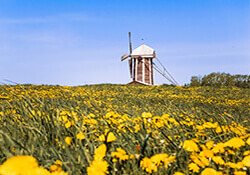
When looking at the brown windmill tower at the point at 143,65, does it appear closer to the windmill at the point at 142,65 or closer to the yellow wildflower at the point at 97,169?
the windmill at the point at 142,65

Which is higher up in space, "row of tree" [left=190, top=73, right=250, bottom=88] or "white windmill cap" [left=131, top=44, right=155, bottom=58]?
"white windmill cap" [left=131, top=44, right=155, bottom=58]

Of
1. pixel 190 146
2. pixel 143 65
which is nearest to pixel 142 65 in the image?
pixel 143 65

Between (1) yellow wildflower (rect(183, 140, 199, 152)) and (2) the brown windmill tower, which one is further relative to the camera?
(2) the brown windmill tower

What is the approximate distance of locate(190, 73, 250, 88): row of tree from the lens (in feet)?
83.9

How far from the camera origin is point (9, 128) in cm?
254

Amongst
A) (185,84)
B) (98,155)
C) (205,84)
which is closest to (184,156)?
(98,155)

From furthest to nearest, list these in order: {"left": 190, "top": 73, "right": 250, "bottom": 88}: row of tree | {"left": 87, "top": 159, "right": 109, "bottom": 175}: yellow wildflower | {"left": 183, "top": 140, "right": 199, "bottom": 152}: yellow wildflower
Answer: {"left": 190, "top": 73, "right": 250, "bottom": 88}: row of tree, {"left": 183, "top": 140, "right": 199, "bottom": 152}: yellow wildflower, {"left": 87, "top": 159, "right": 109, "bottom": 175}: yellow wildflower

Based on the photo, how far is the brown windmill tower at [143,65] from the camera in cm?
3144

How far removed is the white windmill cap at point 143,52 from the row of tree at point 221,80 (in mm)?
7932

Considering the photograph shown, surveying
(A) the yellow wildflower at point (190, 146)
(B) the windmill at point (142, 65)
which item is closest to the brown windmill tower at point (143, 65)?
(B) the windmill at point (142, 65)

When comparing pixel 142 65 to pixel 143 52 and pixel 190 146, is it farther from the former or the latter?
pixel 190 146

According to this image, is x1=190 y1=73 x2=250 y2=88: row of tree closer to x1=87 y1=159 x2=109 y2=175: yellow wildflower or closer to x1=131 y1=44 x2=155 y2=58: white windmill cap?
x1=131 y1=44 x2=155 y2=58: white windmill cap

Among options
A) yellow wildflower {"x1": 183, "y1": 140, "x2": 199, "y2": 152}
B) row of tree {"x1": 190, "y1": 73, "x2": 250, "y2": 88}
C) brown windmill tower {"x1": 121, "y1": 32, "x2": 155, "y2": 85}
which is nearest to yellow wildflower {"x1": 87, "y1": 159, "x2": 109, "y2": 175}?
yellow wildflower {"x1": 183, "y1": 140, "x2": 199, "y2": 152}

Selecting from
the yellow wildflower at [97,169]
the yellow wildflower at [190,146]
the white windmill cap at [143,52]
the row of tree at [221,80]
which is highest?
the white windmill cap at [143,52]
